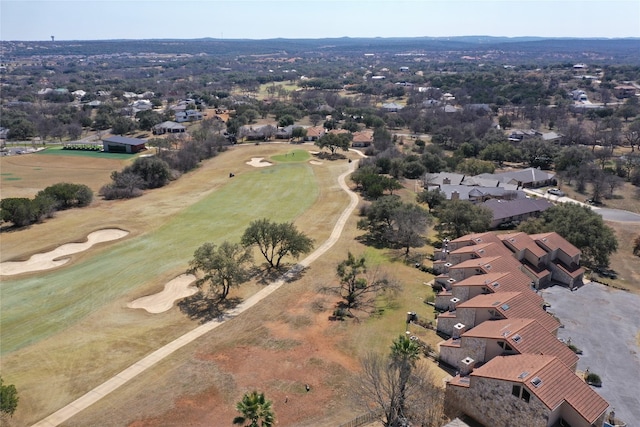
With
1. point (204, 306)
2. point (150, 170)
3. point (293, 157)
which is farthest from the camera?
point (293, 157)

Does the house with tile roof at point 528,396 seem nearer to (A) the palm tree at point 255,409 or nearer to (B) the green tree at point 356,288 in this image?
(A) the palm tree at point 255,409

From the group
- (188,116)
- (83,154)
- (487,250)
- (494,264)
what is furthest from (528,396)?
(188,116)

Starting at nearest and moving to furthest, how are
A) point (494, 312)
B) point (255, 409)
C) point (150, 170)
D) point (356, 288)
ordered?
point (255, 409) < point (494, 312) < point (356, 288) < point (150, 170)

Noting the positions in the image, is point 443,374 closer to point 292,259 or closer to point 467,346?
point 467,346

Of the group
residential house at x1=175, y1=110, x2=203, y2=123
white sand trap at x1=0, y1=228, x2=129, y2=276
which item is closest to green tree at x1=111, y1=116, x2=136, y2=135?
residential house at x1=175, y1=110, x2=203, y2=123

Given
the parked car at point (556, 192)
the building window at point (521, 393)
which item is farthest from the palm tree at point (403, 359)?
the parked car at point (556, 192)

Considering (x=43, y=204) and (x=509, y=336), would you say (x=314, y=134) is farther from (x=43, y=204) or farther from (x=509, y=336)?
(x=509, y=336)

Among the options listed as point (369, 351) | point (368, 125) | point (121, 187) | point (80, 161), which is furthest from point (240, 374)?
point (368, 125)
